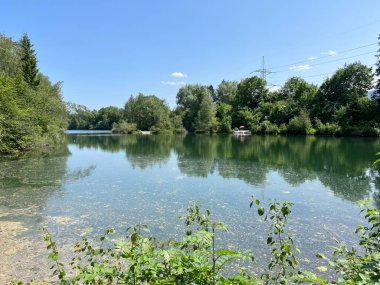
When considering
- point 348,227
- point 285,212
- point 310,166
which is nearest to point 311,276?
point 285,212

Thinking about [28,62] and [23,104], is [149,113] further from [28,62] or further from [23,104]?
[23,104]

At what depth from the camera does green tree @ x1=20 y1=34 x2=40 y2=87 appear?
2844 centimetres

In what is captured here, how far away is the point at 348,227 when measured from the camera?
6.64m

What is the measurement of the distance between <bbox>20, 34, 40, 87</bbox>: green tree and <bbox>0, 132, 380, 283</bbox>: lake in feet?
51.6

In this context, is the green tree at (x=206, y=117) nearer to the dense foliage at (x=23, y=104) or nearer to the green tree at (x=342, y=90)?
the green tree at (x=342, y=90)

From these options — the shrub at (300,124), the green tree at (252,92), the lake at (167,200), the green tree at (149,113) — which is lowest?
the lake at (167,200)

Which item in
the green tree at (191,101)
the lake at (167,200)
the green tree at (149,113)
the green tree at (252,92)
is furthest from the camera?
the green tree at (191,101)

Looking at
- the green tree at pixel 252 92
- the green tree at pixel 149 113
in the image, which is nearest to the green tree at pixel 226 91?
the green tree at pixel 252 92

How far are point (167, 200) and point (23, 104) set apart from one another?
53.9 ft

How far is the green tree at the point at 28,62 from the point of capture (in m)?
28.4

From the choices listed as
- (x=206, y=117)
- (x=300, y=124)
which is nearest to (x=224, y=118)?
(x=206, y=117)

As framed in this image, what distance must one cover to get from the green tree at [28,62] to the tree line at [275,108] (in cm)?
2115

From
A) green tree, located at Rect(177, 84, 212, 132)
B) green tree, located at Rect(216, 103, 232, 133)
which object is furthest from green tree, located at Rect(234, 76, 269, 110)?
green tree, located at Rect(177, 84, 212, 132)

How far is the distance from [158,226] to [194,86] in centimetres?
7120
